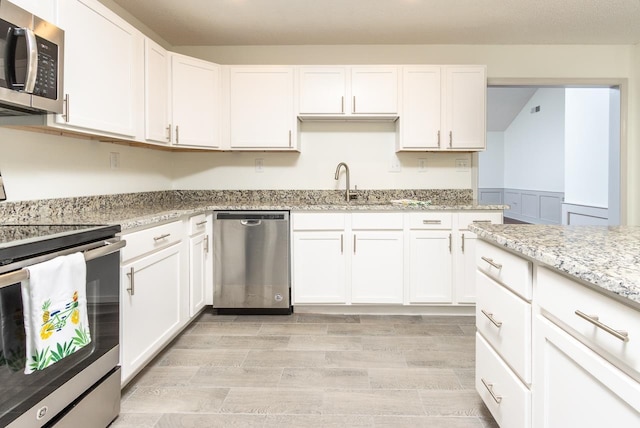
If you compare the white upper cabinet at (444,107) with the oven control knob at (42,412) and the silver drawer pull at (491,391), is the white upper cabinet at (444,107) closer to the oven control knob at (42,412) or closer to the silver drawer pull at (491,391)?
the silver drawer pull at (491,391)

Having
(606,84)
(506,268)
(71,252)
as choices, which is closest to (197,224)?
(71,252)

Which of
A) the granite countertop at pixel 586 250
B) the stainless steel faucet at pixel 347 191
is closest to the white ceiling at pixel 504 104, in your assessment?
the stainless steel faucet at pixel 347 191

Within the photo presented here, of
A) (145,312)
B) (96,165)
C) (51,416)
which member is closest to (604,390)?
(51,416)

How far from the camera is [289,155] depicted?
361cm

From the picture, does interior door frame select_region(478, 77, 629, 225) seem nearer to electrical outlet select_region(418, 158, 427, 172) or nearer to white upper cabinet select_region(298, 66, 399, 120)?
electrical outlet select_region(418, 158, 427, 172)

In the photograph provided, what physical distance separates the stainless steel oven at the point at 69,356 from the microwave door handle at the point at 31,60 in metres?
0.55

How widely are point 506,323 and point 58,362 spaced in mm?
1573

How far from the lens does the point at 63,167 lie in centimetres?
222

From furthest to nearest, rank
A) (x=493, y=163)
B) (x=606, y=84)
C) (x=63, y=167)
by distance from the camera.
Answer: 1. (x=493, y=163)
2. (x=606, y=84)
3. (x=63, y=167)

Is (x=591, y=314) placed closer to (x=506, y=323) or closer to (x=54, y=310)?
(x=506, y=323)

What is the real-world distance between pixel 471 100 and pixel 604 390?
2.79 m

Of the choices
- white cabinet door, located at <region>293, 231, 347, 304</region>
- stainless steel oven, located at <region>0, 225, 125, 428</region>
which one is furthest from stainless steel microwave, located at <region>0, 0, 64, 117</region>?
white cabinet door, located at <region>293, 231, 347, 304</region>

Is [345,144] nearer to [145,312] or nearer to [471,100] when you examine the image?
[471,100]

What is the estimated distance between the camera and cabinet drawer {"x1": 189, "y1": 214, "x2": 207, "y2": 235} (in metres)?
2.73
